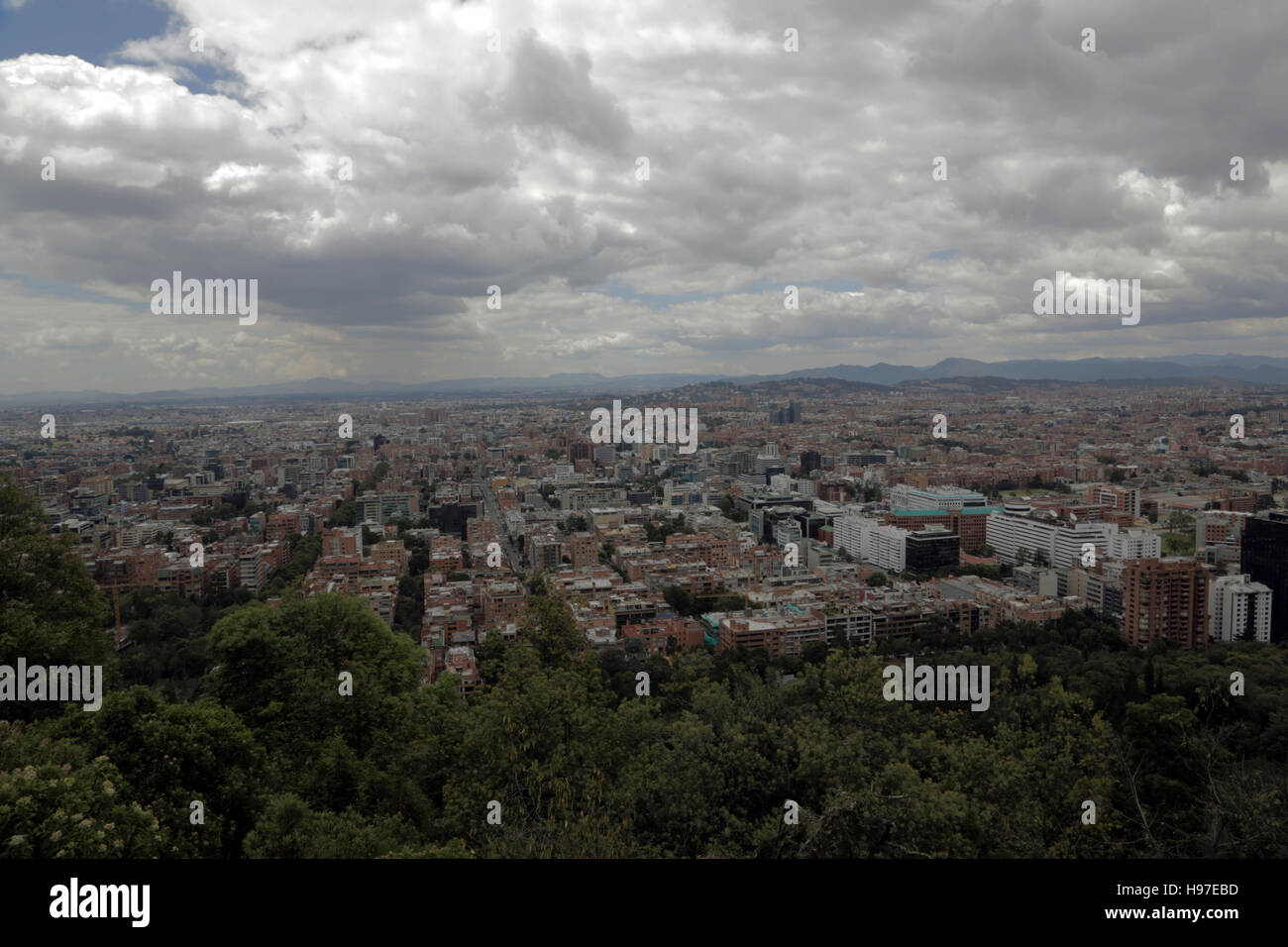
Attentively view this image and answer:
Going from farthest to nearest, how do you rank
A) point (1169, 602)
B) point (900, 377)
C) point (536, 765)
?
point (900, 377)
point (1169, 602)
point (536, 765)

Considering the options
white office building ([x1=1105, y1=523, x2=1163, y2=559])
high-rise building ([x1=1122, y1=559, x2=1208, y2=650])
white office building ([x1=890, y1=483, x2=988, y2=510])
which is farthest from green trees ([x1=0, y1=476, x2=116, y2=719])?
white office building ([x1=890, y1=483, x2=988, y2=510])

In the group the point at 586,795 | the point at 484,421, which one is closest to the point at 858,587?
the point at 586,795

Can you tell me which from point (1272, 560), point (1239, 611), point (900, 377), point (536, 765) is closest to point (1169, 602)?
point (1239, 611)

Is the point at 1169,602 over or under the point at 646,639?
over

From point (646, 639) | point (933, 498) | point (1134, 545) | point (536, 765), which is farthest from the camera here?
point (933, 498)

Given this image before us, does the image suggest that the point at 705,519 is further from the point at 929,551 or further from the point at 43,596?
the point at 43,596
